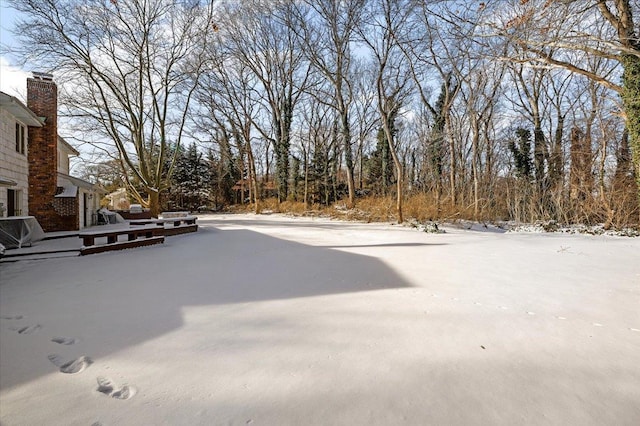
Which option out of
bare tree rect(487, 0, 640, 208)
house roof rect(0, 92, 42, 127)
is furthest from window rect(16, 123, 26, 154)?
bare tree rect(487, 0, 640, 208)

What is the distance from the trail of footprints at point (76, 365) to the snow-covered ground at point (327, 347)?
Answer: 0.04 feet

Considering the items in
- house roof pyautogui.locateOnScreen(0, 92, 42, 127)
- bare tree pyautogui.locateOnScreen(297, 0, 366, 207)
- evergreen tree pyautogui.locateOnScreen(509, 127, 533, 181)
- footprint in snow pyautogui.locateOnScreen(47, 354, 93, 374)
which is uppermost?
bare tree pyautogui.locateOnScreen(297, 0, 366, 207)

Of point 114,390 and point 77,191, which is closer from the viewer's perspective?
point 114,390

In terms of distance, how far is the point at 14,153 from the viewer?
346 inches

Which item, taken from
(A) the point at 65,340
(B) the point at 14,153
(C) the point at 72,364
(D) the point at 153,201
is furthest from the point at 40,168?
(C) the point at 72,364

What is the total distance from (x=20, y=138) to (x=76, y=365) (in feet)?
36.0

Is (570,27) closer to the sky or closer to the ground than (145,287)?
closer to the sky

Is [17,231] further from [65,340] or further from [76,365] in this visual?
[76,365]

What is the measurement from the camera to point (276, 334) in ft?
7.80

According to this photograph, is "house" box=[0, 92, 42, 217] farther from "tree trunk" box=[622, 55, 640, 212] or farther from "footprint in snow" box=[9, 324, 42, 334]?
"tree trunk" box=[622, 55, 640, 212]

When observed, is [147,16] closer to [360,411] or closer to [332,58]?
[332,58]

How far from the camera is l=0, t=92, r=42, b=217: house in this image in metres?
8.02

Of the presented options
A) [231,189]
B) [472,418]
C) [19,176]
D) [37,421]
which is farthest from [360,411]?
[231,189]

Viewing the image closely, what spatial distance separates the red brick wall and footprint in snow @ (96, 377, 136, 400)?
11127mm
